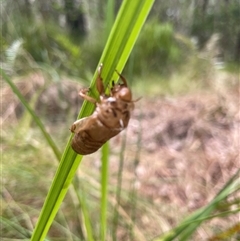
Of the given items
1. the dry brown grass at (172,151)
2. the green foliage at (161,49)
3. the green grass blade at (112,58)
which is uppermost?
the green foliage at (161,49)

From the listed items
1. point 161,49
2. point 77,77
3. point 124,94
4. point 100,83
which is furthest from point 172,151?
point 161,49

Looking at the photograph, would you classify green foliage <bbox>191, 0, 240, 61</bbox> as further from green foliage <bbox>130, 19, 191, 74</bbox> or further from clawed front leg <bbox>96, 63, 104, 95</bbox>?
clawed front leg <bbox>96, 63, 104, 95</bbox>

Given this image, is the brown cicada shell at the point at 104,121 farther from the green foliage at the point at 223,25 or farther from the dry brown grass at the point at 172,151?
the green foliage at the point at 223,25

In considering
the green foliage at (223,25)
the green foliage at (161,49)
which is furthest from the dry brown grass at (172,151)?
the green foliage at (223,25)

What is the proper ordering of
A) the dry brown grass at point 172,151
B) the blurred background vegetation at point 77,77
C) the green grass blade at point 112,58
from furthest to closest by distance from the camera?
the dry brown grass at point 172,151, the blurred background vegetation at point 77,77, the green grass blade at point 112,58

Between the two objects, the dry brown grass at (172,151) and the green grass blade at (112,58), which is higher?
the dry brown grass at (172,151)

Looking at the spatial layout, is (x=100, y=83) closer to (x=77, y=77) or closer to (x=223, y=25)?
(x=77, y=77)

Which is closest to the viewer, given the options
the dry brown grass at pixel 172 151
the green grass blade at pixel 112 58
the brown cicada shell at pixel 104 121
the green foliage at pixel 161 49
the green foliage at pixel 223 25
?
the green grass blade at pixel 112 58
